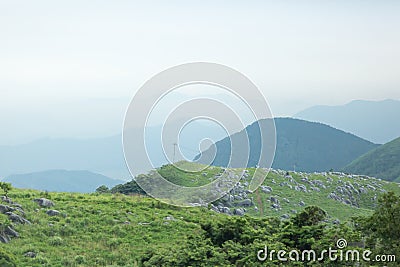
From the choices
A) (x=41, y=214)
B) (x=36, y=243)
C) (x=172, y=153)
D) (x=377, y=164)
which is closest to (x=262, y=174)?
(x=41, y=214)

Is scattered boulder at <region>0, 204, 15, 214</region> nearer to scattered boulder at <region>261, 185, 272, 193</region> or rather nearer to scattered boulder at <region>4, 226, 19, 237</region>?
scattered boulder at <region>4, 226, 19, 237</region>

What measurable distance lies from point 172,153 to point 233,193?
2481cm

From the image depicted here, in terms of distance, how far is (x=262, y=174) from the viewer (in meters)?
47.9

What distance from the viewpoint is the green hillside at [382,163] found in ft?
412

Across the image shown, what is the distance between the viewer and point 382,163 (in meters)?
132

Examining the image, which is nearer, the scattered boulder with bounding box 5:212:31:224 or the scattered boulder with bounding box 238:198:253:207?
the scattered boulder with bounding box 5:212:31:224

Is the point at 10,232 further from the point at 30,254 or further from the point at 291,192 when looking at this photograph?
the point at 291,192

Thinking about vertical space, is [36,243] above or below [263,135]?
below

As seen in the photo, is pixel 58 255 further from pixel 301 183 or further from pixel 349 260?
pixel 301 183

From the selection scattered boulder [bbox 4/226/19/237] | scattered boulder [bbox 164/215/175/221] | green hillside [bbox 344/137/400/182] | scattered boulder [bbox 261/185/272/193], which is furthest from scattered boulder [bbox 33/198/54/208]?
green hillside [bbox 344/137/400/182]

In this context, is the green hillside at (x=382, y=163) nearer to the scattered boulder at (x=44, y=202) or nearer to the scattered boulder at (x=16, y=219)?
the scattered boulder at (x=44, y=202)

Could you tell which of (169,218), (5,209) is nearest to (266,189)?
(169,218)

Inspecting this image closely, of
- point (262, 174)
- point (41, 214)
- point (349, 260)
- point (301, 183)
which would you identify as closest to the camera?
point (349, 260)

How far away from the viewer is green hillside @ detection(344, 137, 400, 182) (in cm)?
12565
